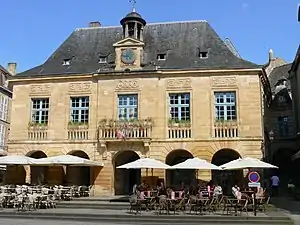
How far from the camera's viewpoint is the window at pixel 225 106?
74.1 ft

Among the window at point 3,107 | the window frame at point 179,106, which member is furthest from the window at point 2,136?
the window frame at point 179,106

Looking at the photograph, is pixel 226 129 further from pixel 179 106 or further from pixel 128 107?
pixel 128 107

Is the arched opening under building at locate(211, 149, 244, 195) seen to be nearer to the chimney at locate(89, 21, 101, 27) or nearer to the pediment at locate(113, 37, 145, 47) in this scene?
the pediment at locate(113, 37, 145, 47)

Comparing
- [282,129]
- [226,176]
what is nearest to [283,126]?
[282,129]

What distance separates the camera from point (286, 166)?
3694cm

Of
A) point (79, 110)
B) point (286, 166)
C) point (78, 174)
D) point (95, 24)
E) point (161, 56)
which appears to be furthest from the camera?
point (286, 166)

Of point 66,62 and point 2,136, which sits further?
point 2,136

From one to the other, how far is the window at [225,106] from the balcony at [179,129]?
175cm

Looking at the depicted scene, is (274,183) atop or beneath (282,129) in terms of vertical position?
beneath

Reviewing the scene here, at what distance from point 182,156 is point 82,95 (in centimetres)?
721

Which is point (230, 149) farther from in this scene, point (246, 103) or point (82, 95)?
point (82, 95)

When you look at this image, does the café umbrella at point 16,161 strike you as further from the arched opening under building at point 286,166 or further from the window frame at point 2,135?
the arched opening under building at point 286,166

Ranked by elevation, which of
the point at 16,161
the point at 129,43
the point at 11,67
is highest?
the point at 11,67

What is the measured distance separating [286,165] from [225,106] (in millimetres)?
17409
